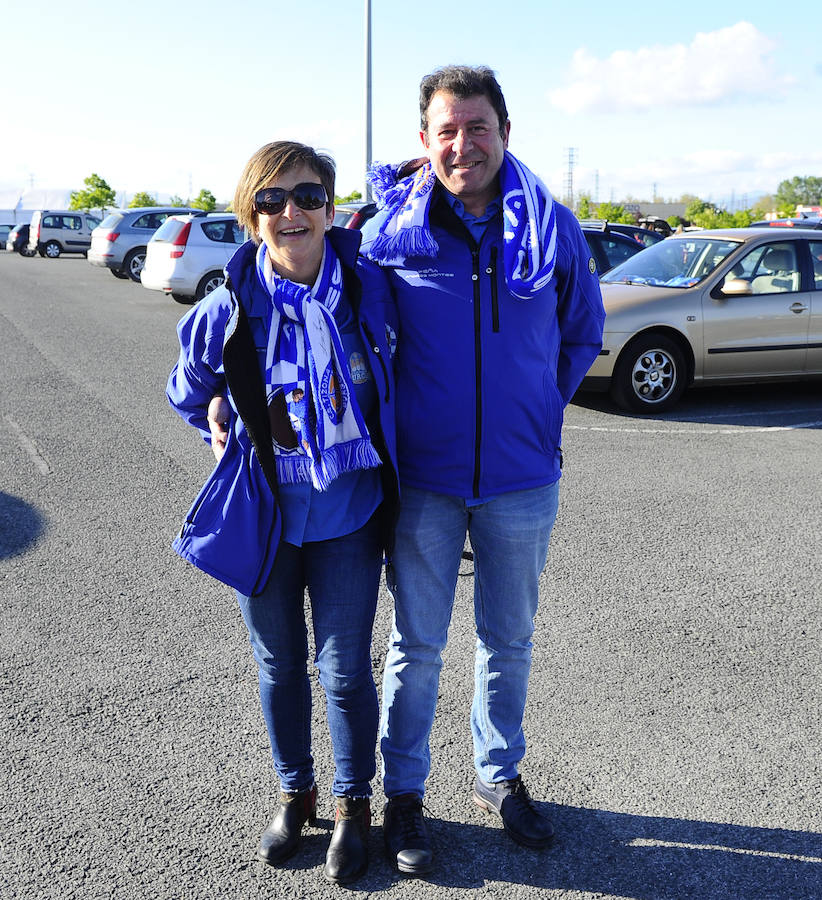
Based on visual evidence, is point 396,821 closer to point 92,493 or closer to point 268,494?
point 268,494

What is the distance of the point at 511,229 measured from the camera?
260 cm

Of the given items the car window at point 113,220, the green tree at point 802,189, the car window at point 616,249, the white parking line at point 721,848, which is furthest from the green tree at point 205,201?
the green tree at point 802,189

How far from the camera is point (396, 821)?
9.18ft

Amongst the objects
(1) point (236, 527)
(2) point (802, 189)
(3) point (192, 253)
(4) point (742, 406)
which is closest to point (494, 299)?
(1) point (236, 527)

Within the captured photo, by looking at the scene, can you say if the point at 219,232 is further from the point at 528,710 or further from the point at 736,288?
the point at 528,710

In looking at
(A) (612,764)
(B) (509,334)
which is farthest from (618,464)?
(B) (509,334)

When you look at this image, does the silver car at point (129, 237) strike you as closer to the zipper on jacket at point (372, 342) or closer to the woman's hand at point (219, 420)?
the woman's hand at point (219, 420)

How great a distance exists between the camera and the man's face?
2602 millimetres

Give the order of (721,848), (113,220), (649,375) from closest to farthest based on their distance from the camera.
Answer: (721,848), (649,375), (113,220)

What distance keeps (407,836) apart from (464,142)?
188cm

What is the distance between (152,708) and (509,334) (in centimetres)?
191

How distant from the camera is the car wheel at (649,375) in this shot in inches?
334

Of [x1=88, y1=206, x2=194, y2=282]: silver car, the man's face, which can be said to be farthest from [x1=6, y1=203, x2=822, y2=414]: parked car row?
[x1=88, y1=206, x2=194, y2=282]: silver car

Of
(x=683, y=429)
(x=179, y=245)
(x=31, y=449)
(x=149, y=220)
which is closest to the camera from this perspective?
(x=31, y=449)
